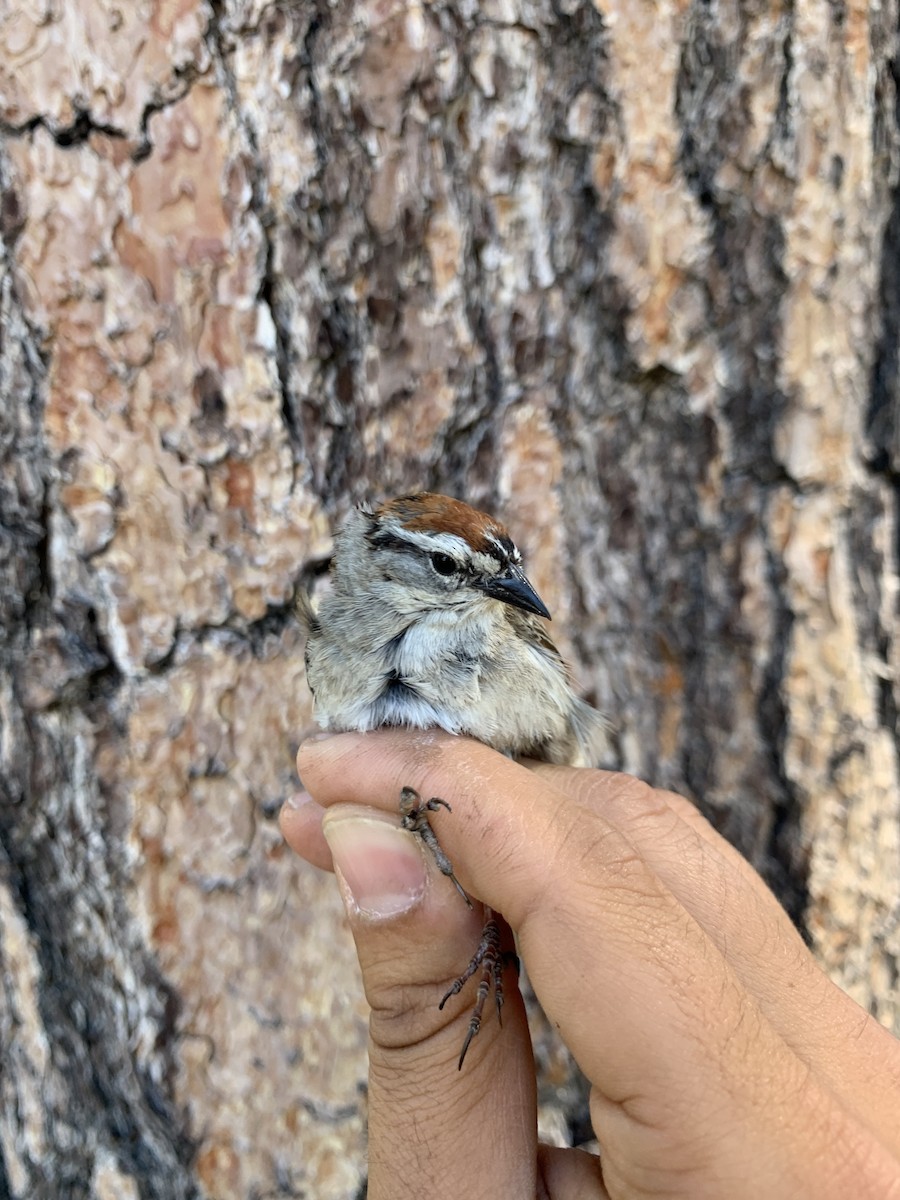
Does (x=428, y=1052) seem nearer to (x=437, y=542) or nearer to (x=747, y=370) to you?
(x=437, y=542)

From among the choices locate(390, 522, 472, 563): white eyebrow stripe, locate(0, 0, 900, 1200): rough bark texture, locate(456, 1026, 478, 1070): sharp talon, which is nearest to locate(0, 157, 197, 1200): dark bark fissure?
locate(0, 0, 900, 1200): rough bark texture

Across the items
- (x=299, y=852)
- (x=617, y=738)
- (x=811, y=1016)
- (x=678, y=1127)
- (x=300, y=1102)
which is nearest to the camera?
(x=678, y=1127)

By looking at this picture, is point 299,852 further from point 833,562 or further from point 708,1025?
point 833,562

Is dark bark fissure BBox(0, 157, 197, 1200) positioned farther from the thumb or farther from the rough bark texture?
the thumb

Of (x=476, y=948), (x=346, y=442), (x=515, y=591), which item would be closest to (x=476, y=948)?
(x=476, y=948)

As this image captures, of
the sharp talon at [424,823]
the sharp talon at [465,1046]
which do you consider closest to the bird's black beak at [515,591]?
the sharp talon at [424,823]

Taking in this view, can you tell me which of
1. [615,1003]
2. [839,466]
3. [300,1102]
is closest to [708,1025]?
[615,1003]

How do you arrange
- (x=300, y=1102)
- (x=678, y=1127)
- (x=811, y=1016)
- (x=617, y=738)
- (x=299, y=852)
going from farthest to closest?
(x=617, y=738)
(x=300, y=1102)
(x=299, y=852)
(x=811, y=1016)
(x=678, y=1127)
